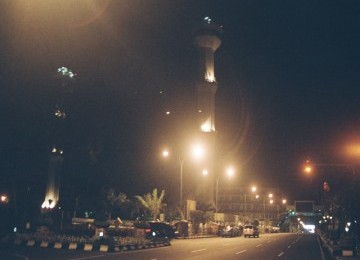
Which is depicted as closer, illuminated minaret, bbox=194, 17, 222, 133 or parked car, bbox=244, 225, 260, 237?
parked car, bbox=244, 225, 260, 237

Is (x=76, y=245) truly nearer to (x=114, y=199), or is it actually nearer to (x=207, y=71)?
(x=114, y=199)

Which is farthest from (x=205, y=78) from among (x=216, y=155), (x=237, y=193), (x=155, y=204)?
(x=155, y=204)

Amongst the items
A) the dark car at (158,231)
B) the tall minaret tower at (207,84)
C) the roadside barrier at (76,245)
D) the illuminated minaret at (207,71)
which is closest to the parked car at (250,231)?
the dark car at (158,231)

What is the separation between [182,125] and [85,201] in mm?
56739

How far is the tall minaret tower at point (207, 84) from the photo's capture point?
342 feet

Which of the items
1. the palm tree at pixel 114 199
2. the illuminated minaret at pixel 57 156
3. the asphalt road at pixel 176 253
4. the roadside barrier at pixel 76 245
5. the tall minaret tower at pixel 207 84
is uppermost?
the tall minaret tower at pixel 207 84

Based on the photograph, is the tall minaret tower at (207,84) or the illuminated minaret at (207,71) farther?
the illuminated minaret at (207,71)

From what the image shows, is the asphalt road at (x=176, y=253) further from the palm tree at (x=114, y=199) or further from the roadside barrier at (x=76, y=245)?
the palm tree at (x=114, y=199)

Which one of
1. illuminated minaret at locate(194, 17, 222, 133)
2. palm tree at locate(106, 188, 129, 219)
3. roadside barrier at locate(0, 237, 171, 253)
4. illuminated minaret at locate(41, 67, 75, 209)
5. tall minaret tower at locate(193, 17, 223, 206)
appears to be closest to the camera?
roadside barrier at locate(0, 237, 171, 253)

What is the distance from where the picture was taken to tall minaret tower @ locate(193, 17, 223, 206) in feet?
342

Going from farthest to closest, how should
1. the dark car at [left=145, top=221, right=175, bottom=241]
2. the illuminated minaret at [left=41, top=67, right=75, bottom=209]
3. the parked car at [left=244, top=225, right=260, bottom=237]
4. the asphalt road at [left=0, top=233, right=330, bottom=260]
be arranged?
the illuminated minaret at [left=41, top=67, right=75, bottom=209] → the parked car at [left=244, top=225, right=260, bottom=237] → the dark car at [left=145, top=221, right=175, bottom=241] → the asphalt road at [left=0, top=233, right=330, bottom=260]

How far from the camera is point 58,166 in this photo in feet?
285

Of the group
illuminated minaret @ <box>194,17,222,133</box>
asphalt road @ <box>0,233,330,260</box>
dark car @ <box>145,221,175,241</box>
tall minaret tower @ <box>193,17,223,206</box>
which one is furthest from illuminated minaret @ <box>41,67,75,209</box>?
asphalt road @ <box>0,233,330,260</box>

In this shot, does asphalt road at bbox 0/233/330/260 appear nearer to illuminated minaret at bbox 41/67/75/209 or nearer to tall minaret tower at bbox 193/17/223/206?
illuminated minaret at bbox 41/67/75/209
